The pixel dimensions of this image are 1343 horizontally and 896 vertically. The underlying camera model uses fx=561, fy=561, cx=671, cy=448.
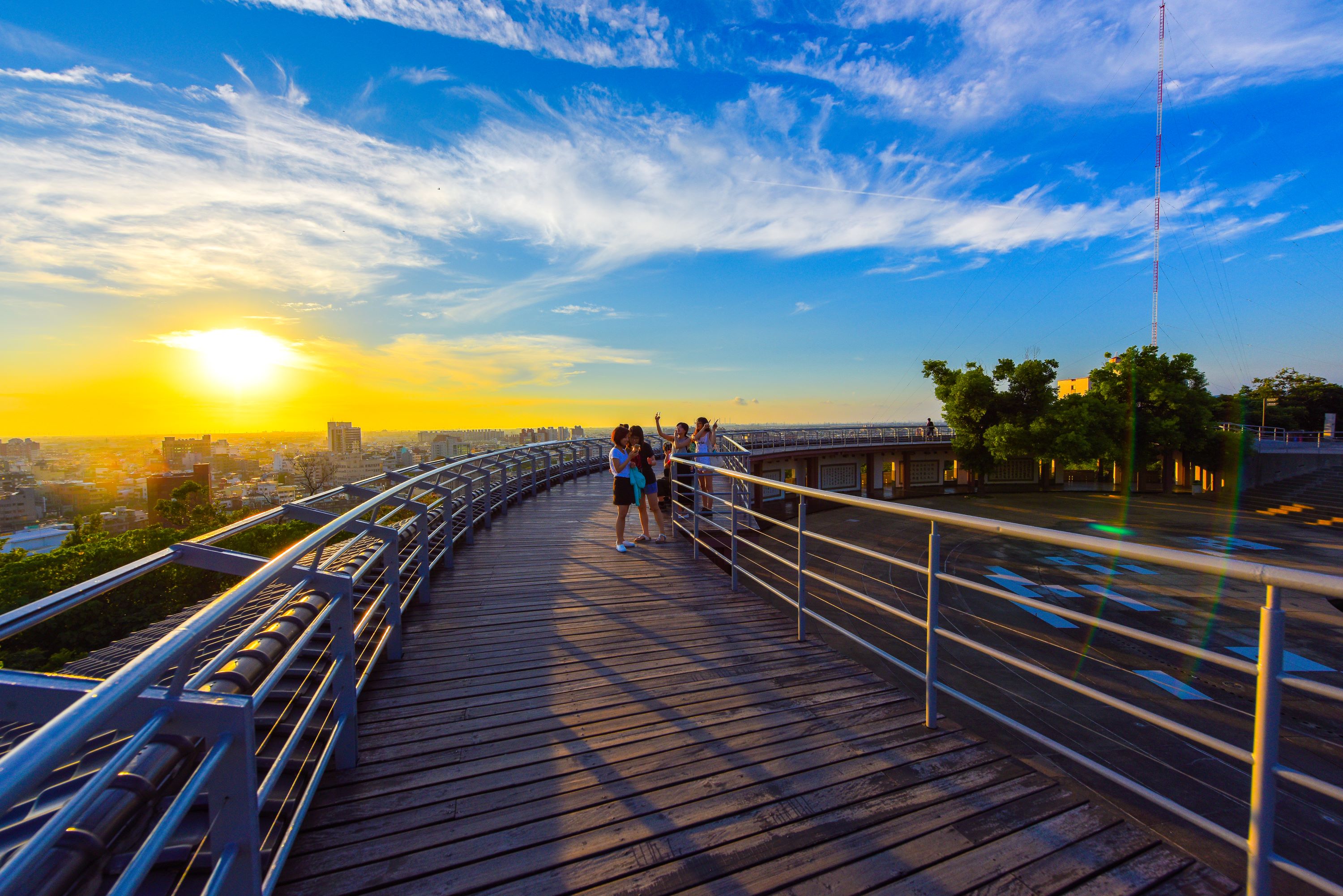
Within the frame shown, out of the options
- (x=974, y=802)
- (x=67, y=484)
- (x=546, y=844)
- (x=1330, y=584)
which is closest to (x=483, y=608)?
(x=546, y=844)

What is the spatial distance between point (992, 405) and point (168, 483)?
48.6 meters

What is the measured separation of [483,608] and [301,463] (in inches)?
1369

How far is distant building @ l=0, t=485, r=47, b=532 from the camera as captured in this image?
2342 cm

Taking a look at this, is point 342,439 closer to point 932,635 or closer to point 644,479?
point 644,479

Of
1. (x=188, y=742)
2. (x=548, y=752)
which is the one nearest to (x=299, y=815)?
(x=188, y=742)

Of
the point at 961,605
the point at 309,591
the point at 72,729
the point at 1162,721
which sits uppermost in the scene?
the point at 72,729

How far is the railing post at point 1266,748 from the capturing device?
5.21 ft

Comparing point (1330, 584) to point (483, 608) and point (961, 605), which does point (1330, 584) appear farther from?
point (961, 605)

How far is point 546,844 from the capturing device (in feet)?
7.00

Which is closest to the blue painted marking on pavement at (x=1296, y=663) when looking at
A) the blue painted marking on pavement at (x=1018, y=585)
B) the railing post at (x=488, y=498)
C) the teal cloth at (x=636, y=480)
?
the blue painted marking on pavement at (x=1018, y=585)

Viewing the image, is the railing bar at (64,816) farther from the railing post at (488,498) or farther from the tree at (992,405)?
the tree at (992,405)

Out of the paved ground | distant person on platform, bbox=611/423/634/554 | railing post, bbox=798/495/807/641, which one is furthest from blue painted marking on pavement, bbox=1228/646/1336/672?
distant person on platform, bbox=611/423/634/554

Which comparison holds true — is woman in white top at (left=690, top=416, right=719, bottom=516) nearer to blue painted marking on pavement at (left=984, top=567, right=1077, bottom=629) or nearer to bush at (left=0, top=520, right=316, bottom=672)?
blue painted marking on pavement at (left=984, top=567, right=1077, bottom=629)

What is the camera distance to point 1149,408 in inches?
1363
